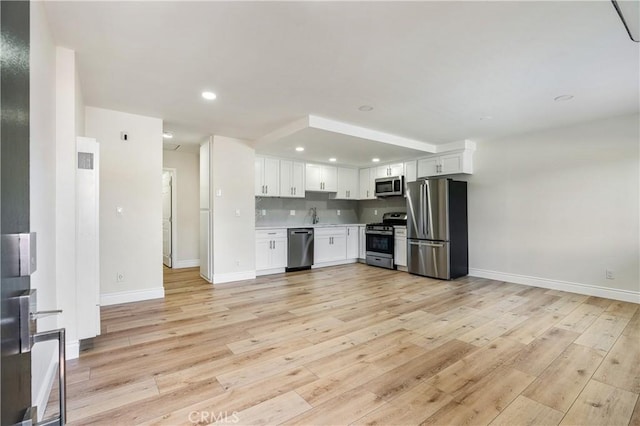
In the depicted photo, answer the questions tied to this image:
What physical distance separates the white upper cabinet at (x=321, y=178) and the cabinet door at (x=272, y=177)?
Answer: 736 millimetres

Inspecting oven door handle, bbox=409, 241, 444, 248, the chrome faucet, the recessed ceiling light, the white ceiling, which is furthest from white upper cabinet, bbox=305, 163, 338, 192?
the recessed ceiling light

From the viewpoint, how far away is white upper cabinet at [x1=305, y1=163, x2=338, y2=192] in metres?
6.64

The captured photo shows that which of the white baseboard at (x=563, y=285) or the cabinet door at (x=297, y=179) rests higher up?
the cabinet door at (x=297, y=179)

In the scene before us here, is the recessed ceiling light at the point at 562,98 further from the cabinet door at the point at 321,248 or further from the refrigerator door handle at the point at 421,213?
the cabinet door at the point at 321,248

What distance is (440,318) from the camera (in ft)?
A: 10.9

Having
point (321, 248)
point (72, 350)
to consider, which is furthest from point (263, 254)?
point (72, 350)

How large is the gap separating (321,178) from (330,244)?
1512mm

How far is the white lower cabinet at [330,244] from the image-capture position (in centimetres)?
629

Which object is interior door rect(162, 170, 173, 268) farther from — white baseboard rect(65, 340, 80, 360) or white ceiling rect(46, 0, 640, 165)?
white baseboard rect(65, 340, 80, 360)

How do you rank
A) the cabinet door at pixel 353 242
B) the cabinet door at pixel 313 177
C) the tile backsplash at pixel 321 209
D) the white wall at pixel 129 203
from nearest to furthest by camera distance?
the white wall at pixel 129 203, the tile backsplash at pixel 321 209, the cabinet door at pixel 313 177, the cabinet door at pixel 353 242

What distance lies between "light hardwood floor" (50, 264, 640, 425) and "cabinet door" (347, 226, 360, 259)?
2.78 metres

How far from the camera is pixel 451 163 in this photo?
216 inches

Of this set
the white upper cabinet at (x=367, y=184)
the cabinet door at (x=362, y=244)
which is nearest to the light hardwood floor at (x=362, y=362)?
the cabinet door at (x=362, y=244)

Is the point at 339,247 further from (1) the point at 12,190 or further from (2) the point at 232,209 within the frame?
(1) the point at 12,190
